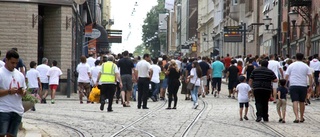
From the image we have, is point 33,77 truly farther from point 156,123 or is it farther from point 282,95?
point 282,95

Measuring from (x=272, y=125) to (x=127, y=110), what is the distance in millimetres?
6703

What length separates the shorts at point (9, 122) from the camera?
11.2 metres

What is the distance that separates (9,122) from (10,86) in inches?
17.6

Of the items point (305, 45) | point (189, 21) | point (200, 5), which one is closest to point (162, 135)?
point (305, 45)

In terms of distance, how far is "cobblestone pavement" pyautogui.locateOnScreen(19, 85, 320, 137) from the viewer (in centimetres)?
1809

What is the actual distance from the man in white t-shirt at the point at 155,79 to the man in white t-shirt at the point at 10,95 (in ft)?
70.3

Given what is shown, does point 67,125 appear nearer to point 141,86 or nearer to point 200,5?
point 141,86

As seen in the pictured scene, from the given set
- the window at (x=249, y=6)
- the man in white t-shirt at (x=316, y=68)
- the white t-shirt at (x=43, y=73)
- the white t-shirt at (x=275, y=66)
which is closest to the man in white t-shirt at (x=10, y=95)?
the white t-shirt at (x=43, y=73)

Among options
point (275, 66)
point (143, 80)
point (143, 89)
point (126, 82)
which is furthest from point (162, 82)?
point (143, 89)

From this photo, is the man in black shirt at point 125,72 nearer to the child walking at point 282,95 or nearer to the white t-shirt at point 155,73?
the white t-shirt at point 155,73

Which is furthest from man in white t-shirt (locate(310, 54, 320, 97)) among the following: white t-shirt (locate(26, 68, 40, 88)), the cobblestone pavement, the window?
the window

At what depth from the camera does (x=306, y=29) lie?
157 feet

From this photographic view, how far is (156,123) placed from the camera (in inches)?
814

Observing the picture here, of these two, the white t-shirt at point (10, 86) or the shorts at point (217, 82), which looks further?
the shorts at point (217, 82)
